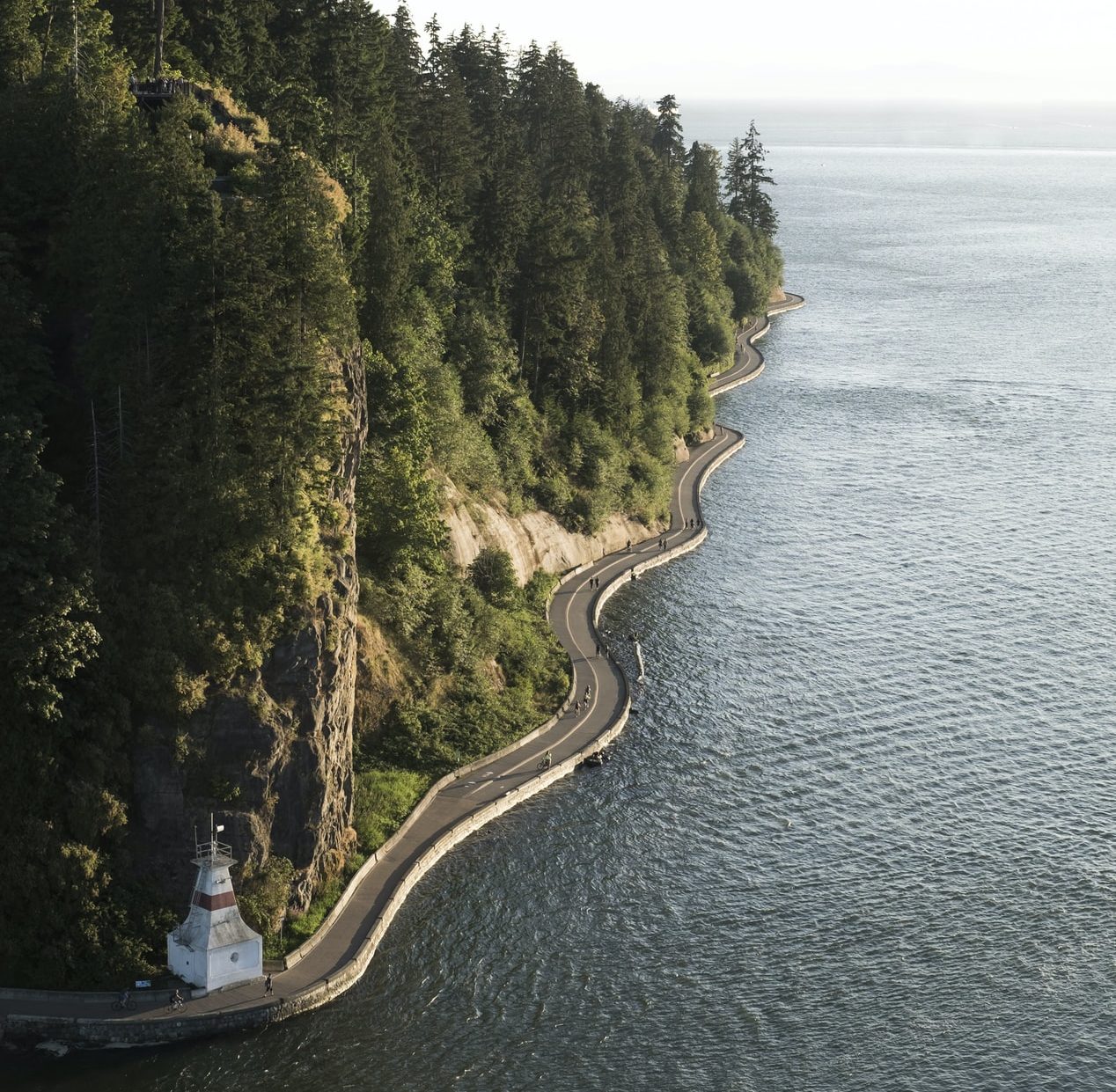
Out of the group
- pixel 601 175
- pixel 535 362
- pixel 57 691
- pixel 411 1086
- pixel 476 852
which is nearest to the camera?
pixel 411 1086

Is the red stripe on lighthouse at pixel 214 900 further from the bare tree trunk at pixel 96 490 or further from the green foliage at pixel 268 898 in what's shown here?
the bare tree trunk at pixel 96 490

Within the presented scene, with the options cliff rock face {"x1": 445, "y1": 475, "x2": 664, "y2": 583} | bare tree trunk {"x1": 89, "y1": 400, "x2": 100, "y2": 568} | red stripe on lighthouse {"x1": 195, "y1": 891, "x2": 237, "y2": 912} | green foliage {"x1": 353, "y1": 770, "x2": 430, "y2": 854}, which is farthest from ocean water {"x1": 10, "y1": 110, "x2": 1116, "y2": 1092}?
bare tree trunk {"x1": 89, "y1": 400, "x2": 100, "y2": 568}

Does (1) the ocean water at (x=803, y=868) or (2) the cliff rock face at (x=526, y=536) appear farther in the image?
(2) the cliff rock face at (x=526, y=536)

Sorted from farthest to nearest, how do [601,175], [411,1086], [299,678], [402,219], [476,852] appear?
1. [601,175]
2. [402,219]
3. [476,852]
4. [299,678]
5. [411,1086]

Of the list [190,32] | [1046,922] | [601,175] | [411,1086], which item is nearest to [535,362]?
[190,32]

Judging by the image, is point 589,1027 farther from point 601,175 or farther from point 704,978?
point 601,175

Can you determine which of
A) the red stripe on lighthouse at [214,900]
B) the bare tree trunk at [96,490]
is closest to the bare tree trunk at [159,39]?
the bare tree trunk at [96,490]

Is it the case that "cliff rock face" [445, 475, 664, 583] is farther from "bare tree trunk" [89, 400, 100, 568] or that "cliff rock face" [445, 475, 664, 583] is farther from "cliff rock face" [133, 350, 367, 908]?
"bare tree trunk" [89, 400, 100, 568]
